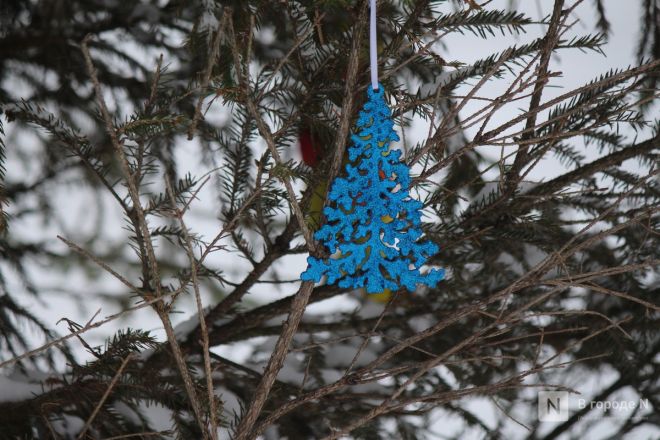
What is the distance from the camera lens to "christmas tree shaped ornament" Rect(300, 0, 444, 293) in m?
0.77

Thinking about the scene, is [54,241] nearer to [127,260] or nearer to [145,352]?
[127,260]

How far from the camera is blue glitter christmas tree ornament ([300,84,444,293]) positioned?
2.54ft

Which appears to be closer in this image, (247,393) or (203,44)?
(203,44)

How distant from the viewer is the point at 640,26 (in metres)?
1.25

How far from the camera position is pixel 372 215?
803mm

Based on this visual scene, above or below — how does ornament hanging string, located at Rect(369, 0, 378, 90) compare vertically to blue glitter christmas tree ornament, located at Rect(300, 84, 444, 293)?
above

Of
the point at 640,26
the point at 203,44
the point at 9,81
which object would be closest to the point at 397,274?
the point at 203,44

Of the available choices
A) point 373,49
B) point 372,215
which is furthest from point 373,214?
point 373,49

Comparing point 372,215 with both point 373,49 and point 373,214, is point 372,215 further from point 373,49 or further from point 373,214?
point 373,49

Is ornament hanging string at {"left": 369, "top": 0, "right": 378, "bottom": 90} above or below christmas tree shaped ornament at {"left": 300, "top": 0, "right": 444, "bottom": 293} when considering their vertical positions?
above

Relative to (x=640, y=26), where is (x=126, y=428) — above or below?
below

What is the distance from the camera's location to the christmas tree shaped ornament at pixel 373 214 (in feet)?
2.54

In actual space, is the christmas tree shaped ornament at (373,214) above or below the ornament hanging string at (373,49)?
below

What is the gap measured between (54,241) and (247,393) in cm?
97
